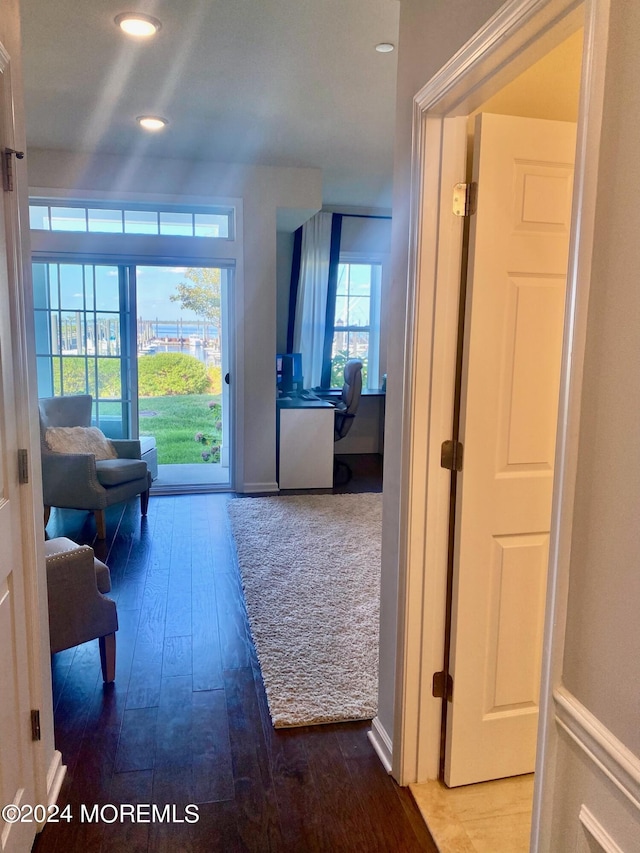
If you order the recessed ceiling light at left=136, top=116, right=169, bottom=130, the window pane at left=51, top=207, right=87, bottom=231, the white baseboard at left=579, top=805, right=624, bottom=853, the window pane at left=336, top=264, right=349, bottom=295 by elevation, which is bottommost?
the white baseboard at left=579, top=805, right=624, bottom=853

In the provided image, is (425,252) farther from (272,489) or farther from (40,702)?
(272,489)

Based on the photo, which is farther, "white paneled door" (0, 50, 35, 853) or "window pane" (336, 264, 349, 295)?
"window pane" (336, 264, 349, 295)

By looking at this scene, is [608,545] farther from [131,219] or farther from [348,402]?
[131,219]

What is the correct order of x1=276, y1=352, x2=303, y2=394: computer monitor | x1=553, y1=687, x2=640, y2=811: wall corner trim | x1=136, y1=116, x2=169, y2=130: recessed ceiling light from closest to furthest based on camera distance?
x1=553, y1=687, x2=640, y2=811: wall corner trim
x1=136, y1=116, x2=169, y2=130: recessed ceiling light
x1=276, y1=352, x2=303, y2=394: computer monitor

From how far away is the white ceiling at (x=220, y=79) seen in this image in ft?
8.59

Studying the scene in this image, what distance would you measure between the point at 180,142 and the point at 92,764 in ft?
12.9

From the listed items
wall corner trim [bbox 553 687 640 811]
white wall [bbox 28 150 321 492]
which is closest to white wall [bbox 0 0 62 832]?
wall corner trim [bbox 553 687 640 811]

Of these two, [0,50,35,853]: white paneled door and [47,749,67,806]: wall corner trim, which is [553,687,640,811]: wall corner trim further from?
[47,749,67,806]: wall corner trim

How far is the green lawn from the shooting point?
5453 mm

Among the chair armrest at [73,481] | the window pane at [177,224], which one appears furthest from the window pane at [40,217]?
the chair armrest at [73,481]

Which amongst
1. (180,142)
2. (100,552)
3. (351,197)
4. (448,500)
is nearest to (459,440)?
(448,500)

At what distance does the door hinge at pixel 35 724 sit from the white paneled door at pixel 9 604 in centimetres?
3

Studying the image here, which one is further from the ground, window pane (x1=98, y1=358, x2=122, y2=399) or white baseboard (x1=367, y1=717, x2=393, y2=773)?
window pane (x1=98, y1=358, x2=122, y2=399)

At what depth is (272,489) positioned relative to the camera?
5.39 metres
